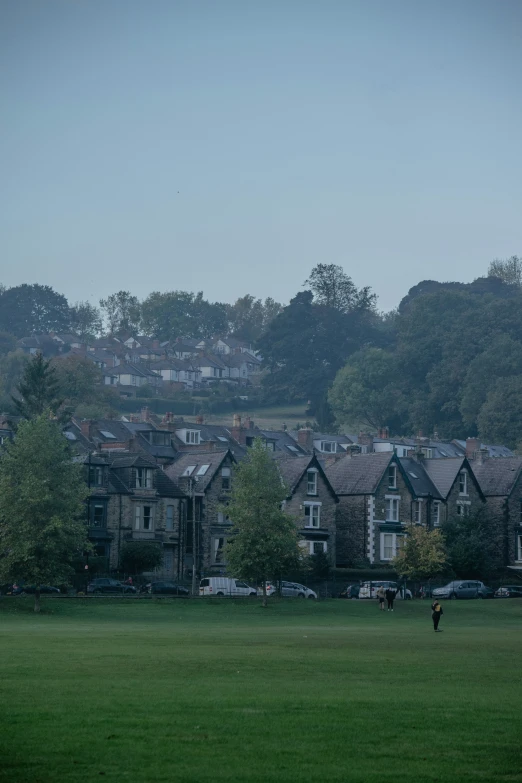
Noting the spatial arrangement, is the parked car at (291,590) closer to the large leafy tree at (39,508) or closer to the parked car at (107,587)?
the parked car at (107,587)

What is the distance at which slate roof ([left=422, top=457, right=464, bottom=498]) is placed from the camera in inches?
4274

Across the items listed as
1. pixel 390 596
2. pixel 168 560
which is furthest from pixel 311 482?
pixel 390 596

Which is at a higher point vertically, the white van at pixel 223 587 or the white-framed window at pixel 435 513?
the white-framed window at pixel 435 513

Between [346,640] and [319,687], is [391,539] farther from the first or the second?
[319,687]

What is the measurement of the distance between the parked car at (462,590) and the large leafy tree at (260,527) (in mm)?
14831

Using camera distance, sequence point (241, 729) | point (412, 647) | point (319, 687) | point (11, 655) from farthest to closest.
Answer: point (412, 647) → point (11, 655) → point (319, 687) → point (241, 729)

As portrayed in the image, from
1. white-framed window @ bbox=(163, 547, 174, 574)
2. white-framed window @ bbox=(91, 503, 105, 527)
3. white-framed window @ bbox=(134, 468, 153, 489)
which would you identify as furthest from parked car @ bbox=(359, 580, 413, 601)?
white-framed window @ bbox=(91, 503, 105, 527)

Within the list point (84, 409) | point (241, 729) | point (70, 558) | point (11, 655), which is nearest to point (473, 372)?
point (84, 409)

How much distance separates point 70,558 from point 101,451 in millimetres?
33551

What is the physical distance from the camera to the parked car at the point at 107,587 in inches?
3381

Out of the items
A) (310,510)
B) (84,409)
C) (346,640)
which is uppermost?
(84,409)

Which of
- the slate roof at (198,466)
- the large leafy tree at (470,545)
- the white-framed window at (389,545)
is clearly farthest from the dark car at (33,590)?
the large leafy tree at (470,545)

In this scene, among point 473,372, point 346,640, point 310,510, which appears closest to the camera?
point 346,640

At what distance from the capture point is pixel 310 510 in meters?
102
